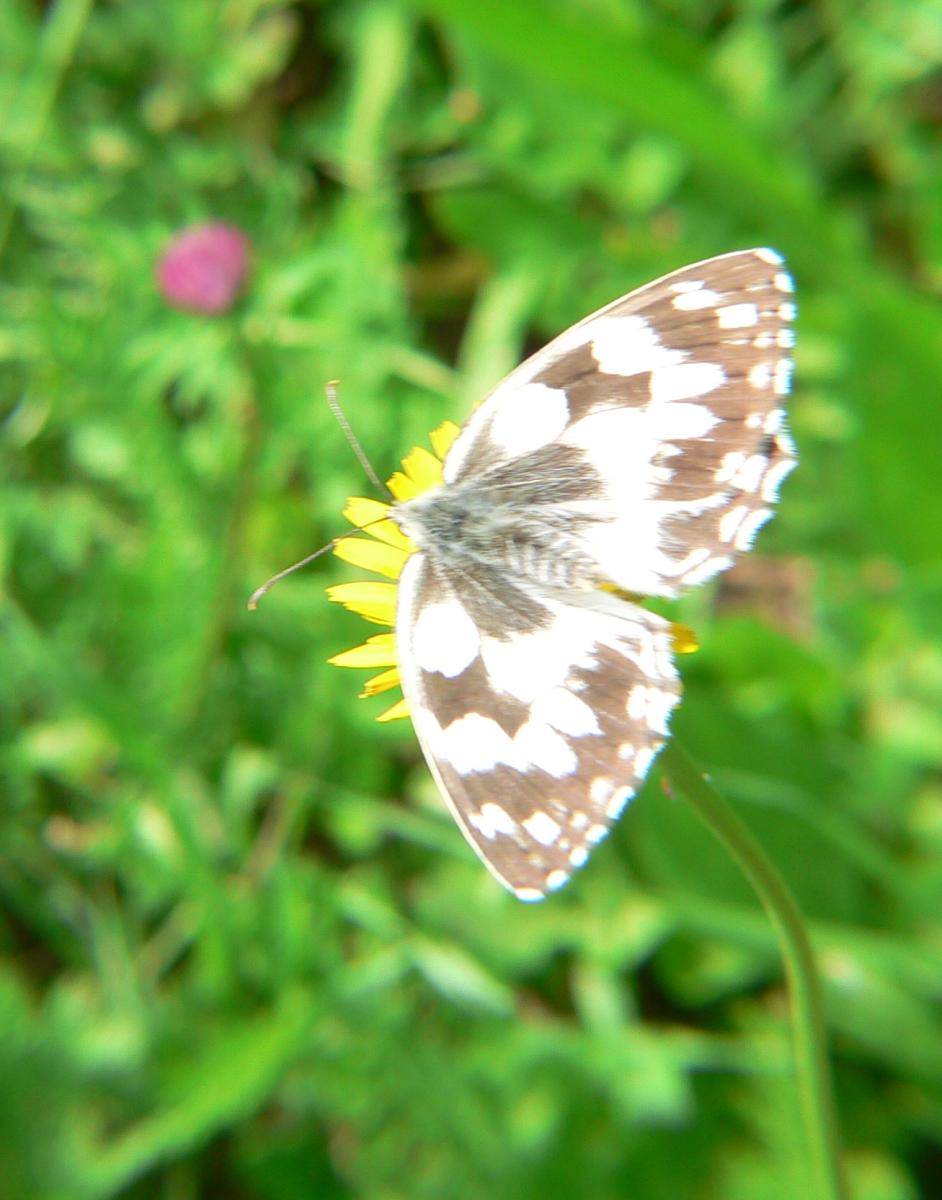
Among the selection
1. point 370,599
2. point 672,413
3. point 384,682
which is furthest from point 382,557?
point 672,413

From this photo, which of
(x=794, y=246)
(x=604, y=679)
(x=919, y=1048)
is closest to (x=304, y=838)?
(x=919, y=1048)

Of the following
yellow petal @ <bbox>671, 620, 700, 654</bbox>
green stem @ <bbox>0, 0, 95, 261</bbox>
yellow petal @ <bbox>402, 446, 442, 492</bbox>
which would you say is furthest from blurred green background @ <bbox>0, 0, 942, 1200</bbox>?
yellow petal @ <bbox>671, 620, 700, 654</bbox>

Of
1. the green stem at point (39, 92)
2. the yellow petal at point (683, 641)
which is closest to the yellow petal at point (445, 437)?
the yellow petal at point (683, 641)

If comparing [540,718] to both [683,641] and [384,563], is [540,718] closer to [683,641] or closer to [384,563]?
[683,641]

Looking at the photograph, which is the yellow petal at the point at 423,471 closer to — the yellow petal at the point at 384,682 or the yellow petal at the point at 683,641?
the yellow petal at the point at 384,682

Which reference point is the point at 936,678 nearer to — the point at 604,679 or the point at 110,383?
the point at 604,679

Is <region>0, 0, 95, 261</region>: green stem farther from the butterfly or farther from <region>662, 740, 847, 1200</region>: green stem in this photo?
<region>662, 740, 847, 1200</region>: green stem
